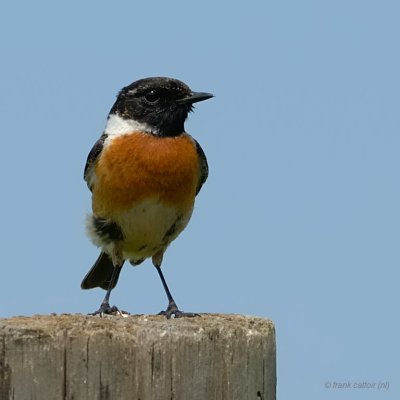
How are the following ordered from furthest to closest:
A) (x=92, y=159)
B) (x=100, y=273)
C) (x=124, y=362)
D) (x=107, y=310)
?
(x=100, y=273), (x=92, y=159), (x=107, y=310), (x=124, y=362)

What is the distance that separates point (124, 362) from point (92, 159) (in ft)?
14.3

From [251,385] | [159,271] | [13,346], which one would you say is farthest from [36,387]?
[159,271]

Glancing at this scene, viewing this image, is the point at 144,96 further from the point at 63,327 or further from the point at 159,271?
the point at 63,327

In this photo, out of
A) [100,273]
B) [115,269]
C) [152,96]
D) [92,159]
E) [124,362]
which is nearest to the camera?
[124,362]

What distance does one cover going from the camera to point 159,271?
9.30 meters

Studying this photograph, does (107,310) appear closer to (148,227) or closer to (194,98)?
(148,227)

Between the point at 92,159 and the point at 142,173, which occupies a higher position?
the point at 92,159

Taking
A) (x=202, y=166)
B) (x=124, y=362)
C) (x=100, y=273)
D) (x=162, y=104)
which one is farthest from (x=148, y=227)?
(x=124, y=362)

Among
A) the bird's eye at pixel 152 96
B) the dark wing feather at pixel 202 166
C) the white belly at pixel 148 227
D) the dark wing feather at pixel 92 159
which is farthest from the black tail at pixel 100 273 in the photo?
the bird's eye at pixel 152 96

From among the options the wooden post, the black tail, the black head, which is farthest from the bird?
the wooden post

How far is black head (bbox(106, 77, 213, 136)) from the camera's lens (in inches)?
348

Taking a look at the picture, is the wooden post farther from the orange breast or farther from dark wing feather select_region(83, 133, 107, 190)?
dark wing feather select_region(83, 133, 107, 190)

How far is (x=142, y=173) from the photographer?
834 centimetres

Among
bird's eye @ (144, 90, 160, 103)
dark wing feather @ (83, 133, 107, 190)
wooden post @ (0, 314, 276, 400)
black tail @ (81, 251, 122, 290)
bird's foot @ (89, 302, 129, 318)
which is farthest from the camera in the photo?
black tail @ (81, 251, 122, 290)
